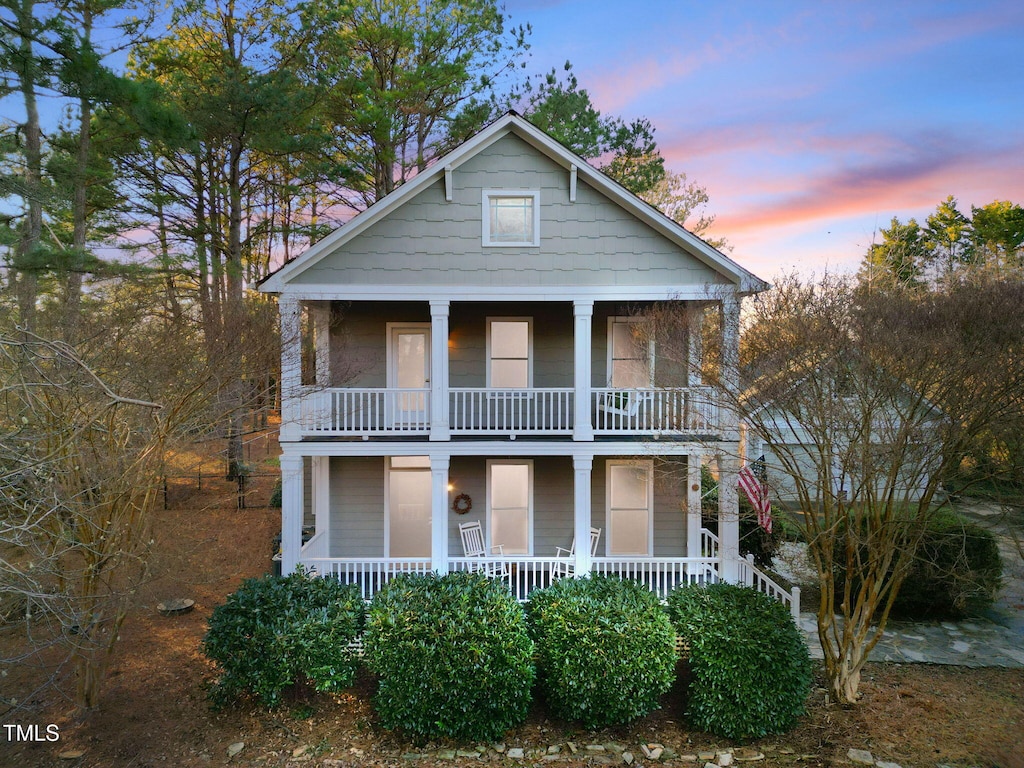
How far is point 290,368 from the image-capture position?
986 cm

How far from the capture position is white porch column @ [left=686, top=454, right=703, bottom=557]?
998 cm

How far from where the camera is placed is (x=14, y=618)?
9398 mm

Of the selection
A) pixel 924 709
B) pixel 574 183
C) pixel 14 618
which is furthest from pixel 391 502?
pixel 924 709

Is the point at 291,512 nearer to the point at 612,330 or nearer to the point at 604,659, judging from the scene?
the point at 604,659

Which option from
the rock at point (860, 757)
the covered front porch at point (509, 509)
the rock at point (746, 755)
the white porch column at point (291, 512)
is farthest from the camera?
the covered front porch at point (509, 509)

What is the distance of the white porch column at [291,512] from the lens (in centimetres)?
907

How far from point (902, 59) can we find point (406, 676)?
15.0m

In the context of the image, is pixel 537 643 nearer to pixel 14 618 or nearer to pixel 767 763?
pixel 767 763

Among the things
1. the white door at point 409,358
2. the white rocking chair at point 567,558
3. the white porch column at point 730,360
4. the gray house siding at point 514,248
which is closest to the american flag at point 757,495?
the white porch column at point 730,360

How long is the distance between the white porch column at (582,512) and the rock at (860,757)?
4116 mm

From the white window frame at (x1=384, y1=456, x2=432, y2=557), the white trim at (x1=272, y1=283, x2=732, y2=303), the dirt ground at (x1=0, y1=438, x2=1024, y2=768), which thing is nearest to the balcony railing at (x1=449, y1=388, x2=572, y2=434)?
the white window frame at (x1=384, y1=456, x2=432, y2=557)

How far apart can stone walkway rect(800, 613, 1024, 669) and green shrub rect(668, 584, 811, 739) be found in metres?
2.36

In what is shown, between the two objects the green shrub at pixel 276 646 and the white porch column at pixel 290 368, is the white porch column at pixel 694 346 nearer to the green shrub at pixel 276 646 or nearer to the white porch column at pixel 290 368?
the green shrub at pixel 276 646

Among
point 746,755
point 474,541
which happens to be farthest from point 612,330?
point 746,755
